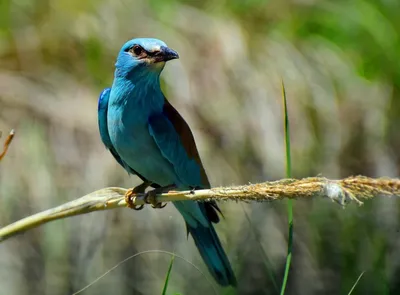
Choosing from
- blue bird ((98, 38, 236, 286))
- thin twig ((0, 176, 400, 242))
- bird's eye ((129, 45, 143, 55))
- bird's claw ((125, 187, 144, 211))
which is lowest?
thin twig ((0, 176, 400, 242))

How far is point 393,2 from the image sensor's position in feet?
10.3

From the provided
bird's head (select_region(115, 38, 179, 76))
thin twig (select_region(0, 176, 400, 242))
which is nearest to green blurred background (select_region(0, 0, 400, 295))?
bird's head (select_region(115, 38, 179, 76))

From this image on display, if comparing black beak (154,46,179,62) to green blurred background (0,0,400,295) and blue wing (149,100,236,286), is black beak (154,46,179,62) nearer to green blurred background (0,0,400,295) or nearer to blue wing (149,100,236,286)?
blue wing (149,100,236,286)

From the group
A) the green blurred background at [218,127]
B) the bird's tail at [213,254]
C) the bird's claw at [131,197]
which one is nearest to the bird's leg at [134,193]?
the bird's claw at [131,197]

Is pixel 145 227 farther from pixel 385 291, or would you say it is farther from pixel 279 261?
pixel 385 291

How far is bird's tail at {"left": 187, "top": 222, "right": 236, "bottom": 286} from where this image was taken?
184cm

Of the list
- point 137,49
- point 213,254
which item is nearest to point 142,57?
point 137,49

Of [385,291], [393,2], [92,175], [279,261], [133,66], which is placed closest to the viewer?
[385,291]

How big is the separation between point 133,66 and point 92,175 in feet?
3.24

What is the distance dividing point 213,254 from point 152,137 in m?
0.27

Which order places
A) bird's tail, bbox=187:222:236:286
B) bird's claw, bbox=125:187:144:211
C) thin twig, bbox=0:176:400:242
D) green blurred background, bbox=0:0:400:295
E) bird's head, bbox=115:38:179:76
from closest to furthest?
thin twig, bbox=0:176:400:242 < bird's claw, bbox=125:187:144:211 < bird's head, bbox=115:38:179:76 < bird's tail, bbox=187:222:236:286 < green blurred background, bbox=0:0:400:295

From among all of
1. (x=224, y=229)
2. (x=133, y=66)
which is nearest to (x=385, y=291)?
(x=133, y=66)

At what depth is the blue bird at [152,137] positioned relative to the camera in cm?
181

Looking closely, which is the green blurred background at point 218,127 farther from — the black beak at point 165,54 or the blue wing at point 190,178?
the black beak at point 165,54
